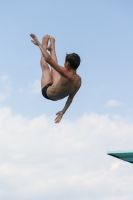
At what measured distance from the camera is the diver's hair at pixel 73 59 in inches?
447

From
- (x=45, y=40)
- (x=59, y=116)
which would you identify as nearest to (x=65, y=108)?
(x=59, y=116)

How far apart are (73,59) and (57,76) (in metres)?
1.26

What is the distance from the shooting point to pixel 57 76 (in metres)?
12.5

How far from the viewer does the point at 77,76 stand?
11828mm

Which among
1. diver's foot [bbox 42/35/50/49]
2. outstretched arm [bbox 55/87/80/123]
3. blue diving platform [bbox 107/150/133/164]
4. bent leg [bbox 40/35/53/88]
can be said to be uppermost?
diver's foot [bbox 42/35/50/49]

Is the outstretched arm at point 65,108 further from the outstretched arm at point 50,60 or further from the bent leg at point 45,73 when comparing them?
the outstretched arm at point 50,60

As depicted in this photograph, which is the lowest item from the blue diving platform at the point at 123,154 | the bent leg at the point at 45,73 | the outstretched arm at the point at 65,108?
the blue diving platform at the point at 123,154

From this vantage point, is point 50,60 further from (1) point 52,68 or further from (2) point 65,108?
(2) point 65,108

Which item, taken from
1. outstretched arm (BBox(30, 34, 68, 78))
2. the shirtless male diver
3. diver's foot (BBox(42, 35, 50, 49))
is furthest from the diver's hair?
diver's foot (BBox(42, 35, 50, 49))

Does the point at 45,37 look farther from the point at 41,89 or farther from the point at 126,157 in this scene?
the point at 126,157

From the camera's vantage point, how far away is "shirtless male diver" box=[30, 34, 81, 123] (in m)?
11.4

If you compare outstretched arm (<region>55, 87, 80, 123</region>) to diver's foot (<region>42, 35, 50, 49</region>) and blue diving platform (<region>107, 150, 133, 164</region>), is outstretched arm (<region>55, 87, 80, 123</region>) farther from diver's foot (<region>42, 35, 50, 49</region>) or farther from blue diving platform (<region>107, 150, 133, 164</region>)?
blue diving platform (<region>107, 150, 133, 164</region>)

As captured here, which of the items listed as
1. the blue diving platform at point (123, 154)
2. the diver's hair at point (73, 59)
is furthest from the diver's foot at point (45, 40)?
the blue diving platform at point (123, 154)

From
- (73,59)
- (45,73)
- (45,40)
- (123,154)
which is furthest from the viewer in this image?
(123,154)
